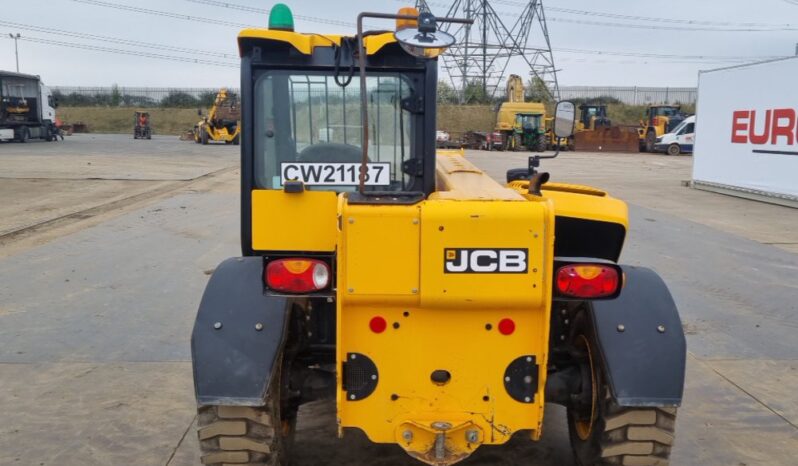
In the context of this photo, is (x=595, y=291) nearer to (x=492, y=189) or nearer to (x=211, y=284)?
(x=492, y=189)

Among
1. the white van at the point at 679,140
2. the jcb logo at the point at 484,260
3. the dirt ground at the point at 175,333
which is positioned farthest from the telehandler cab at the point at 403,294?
the white van at the point at 679,140

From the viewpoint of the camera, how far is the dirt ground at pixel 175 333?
4.04m

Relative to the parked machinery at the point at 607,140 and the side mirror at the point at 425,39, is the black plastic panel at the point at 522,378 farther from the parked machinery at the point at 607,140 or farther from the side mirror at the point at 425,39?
the parked machinery at the point at 607,140

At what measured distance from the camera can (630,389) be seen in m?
3.01

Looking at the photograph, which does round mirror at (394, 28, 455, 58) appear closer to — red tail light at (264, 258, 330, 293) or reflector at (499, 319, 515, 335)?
red tail light at (264, 258, 330, 293)

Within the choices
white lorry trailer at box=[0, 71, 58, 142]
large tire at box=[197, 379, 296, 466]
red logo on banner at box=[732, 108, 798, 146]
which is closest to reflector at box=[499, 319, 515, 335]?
large tire at box=[197, 379, 296, 466]

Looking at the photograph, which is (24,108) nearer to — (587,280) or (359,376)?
(359,376)

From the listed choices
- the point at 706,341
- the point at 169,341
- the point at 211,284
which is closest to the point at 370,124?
the point at 211,284

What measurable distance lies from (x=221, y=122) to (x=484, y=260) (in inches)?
1574

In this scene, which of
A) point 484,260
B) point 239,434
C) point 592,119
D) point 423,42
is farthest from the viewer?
point 592,119

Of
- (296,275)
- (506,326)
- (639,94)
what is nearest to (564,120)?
(506,326)

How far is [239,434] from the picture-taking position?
3047mm

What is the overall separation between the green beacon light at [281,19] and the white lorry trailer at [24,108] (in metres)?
36.5

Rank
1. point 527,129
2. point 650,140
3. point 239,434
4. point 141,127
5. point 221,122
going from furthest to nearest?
1. point 141,127
2. point 527,129
3. point 650,140
4. point 221,122
5. point 239,434
